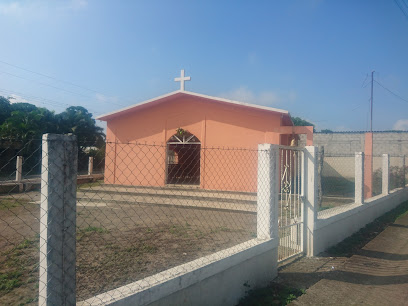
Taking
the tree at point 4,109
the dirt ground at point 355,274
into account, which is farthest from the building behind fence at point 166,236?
the tree at point 4,109

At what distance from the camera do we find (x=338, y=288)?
3854mm

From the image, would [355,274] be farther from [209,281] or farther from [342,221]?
[209,281]

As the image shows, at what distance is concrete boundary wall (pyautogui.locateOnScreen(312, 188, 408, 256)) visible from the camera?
5.22m

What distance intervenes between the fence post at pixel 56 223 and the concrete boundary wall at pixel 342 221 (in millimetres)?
4061

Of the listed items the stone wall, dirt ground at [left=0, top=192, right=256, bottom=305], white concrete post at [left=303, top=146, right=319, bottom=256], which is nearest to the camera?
dirt ground at [left=0, top=192, right=256, bottom=305]

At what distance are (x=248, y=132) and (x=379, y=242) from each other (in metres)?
6.10

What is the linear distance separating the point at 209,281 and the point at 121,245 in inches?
101


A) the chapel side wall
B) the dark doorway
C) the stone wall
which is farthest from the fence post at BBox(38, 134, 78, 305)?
the stone wall

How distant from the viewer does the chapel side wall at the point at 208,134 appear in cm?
1102

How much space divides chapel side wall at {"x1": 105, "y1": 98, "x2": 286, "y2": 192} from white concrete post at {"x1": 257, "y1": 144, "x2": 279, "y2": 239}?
6442 mm

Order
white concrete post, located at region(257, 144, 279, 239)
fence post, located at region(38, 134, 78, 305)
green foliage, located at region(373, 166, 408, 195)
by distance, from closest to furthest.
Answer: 1. fence post, located at region(38, 134, 78, 305)
2. white concrete post, located at region(257, 144, 279, 239)
3. green foliage, located at region(373, 166, 408, 195)

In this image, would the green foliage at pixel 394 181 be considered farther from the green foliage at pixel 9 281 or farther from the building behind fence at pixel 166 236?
the green foliage at pixel 9 281

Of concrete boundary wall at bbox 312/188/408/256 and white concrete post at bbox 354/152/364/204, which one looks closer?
concrete boundary wall at bbox 312/188/408/256

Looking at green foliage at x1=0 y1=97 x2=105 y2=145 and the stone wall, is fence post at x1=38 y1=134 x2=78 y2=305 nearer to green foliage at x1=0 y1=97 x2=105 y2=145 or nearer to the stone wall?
green foliage at x1=0 y1=97 x2=105 y2=145
